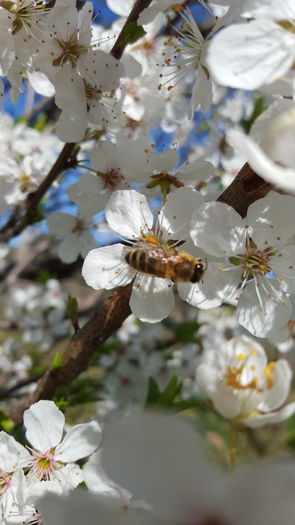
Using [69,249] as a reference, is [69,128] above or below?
above

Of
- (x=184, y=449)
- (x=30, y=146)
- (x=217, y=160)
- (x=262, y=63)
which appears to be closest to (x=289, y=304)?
(x=262, y=63)

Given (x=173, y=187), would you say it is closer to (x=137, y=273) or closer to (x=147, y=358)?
(x=137, y=273)

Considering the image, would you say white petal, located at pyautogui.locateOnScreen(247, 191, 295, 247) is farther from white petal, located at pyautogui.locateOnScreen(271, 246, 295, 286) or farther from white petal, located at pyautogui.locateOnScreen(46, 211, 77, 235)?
white petal, located at pyautogui.locateOnScreen(46, 211, 77, 235)

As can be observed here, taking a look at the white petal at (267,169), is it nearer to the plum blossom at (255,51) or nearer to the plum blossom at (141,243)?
the plum blossom at (255,51)

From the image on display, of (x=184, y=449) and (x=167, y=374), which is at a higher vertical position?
(x=184, y=449)

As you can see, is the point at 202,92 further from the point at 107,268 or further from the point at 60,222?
the point at 60,222

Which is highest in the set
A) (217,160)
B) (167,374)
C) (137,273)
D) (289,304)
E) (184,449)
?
(184,449)

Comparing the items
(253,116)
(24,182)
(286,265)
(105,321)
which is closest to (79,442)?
(105,321)
